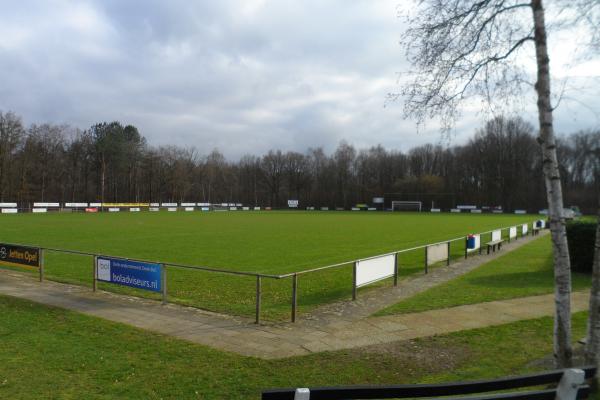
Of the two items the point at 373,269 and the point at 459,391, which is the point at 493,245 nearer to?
the point at 373,269

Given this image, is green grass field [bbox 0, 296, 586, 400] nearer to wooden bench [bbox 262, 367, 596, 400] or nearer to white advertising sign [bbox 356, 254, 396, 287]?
wooden bench [bbox 262, 367, 596, 400]

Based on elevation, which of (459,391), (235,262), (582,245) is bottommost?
(235,262)

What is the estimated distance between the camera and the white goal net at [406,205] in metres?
109

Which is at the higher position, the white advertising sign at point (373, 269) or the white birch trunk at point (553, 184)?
the white birch trunk at point (553, 184)

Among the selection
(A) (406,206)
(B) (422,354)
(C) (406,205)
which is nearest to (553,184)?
(B) (422,354)

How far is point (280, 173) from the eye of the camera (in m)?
128

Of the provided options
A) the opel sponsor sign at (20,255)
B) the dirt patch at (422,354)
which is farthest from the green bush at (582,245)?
the opel sponsor sign at (20,255)

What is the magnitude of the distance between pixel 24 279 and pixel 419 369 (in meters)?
12.1

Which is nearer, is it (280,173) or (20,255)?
(20,255)

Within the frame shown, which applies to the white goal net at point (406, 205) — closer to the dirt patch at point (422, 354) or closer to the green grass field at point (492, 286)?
the green grass field at point (492, 286)

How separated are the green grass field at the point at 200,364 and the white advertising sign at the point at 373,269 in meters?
3.29

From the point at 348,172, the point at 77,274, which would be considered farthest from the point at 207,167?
the point at 77,274

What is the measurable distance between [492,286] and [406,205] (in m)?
99.8

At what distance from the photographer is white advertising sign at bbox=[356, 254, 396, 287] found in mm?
10672
